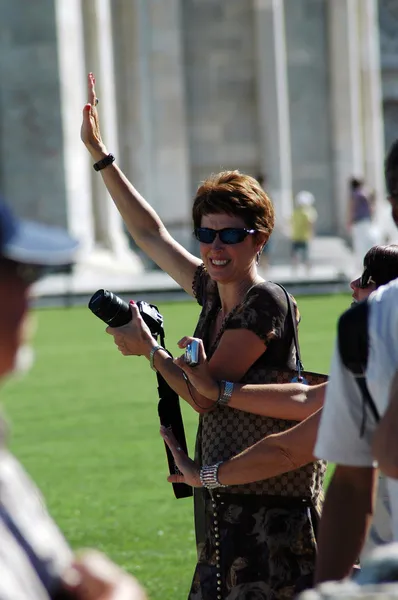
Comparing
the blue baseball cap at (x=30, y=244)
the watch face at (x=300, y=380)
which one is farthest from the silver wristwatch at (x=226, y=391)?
the blue baseball cap at (x=30, y=244)

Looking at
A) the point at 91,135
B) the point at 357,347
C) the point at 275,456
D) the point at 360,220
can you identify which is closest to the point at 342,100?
the point at 360,220

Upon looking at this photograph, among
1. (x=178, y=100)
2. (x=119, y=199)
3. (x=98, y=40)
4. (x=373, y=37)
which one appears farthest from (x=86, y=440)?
(x=373, y=37)

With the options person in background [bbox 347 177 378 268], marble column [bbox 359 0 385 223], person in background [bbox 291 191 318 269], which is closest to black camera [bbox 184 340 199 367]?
person in background [bbox 347 177 378 268]

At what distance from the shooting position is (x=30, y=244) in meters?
2.50

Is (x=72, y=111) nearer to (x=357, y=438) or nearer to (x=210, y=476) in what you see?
(x=210, y=476)

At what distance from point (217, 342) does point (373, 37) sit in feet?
132

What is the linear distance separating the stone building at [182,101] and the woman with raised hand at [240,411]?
78.1ft

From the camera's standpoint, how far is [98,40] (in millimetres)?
32094

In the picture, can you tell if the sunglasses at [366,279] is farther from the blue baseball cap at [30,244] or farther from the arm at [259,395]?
the blue baseball cap at [30,244]

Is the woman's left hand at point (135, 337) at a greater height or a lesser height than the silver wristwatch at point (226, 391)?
greater

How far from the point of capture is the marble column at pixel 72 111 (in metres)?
28.4

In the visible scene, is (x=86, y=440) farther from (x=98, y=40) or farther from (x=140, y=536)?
(x=98, y=40)

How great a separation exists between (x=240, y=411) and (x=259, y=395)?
0.16 meters

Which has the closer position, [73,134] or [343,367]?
[343,367]
